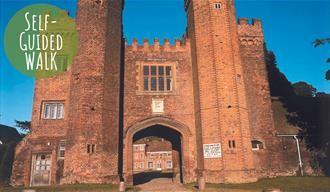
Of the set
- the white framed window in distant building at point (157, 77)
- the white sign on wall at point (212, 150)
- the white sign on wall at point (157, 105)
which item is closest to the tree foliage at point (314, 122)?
the white sign on wall at point (212, 150)

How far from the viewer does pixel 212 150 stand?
17734 millimetres

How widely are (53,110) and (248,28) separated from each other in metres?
16.4

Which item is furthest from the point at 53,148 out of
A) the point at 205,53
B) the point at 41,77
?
the point at 205,53

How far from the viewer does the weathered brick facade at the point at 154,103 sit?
1714cm

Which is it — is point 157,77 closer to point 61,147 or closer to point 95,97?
point 95,97

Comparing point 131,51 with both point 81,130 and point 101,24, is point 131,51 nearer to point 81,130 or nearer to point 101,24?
point 101,24

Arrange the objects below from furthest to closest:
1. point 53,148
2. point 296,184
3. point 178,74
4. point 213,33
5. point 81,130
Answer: point 178,74, point 213,33, point 53,148, point 81,130, point 296,184

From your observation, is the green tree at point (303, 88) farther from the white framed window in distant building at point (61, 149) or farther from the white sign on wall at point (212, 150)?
the white framed window in distant building at point (61, 149)

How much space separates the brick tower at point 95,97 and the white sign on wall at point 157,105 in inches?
108

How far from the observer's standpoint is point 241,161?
1722cm

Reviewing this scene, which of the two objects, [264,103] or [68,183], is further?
[264,103]

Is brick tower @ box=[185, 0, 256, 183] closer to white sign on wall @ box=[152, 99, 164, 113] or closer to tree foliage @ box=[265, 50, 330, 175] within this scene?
white sign on wall @ box=[152, 99, 164, 113]

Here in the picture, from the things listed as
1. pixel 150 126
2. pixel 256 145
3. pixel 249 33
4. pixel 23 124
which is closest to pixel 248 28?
pixel 249 33

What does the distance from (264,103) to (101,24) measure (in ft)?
43.8
